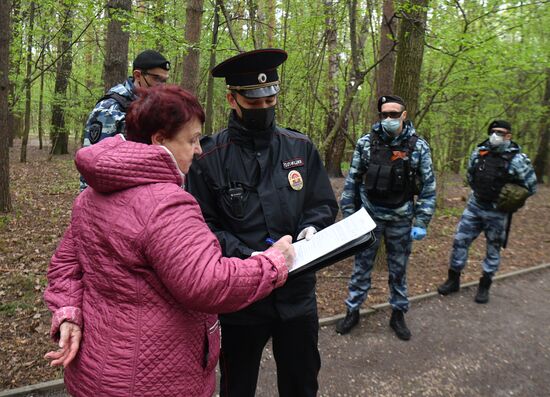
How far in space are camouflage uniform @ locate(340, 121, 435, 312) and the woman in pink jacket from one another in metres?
2.77

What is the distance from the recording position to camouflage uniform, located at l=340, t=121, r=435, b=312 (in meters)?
4.00

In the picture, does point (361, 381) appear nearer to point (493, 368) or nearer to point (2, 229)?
point (493, 368)

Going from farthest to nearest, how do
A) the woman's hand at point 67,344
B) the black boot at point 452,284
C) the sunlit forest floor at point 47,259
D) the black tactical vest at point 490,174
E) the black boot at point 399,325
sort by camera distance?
the black boot at point 452,284 → the black tactical vest at point 490,174 → the black boot at point 399,325 → the sunlit forest floor at point 47,259 → the woman's hand at point 67,344

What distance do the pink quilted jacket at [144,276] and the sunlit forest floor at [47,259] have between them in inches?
94.2

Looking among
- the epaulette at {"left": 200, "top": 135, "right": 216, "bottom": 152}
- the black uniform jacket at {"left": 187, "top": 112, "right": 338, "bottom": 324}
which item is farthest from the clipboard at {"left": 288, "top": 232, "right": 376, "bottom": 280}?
the epaulette at {"left": 200, "top": 135, "right": 216, "bottom": 152}

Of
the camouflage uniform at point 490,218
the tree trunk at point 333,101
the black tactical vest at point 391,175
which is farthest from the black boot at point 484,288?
the tree trunk at point 333,101

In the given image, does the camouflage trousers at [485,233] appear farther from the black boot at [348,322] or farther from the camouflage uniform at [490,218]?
the black boot at [348,322]

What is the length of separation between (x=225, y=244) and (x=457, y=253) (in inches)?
173

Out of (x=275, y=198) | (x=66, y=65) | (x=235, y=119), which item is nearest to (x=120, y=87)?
(x=235, y=119)

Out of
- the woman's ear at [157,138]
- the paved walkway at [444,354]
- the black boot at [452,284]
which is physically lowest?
the paved walkway at [444,354]

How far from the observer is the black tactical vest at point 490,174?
16.9 ft

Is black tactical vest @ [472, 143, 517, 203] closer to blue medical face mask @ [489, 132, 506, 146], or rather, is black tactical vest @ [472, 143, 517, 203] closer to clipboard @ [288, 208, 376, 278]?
blue medical face mask @ [489, 132, 506, 146]

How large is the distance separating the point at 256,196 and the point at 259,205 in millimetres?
55

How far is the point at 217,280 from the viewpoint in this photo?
53.9 inches
